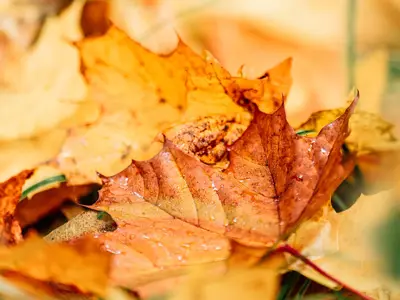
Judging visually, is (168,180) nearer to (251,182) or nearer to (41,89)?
(251,182)

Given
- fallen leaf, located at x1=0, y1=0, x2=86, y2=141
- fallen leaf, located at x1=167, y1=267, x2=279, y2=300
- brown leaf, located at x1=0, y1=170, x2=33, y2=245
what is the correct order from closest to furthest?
fallen leaf, located at x1=167, y1=267, x2=279, y2=300, brown leaf, located at x1=0, y1=170, x2=33, y2=245, fallen leaf, located at x1=0, y1=0, x2=86, y2=141

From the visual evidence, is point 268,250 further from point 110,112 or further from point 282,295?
point 110,112

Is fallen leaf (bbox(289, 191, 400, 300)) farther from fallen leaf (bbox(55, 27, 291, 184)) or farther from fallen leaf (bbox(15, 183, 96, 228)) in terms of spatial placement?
fallen leaf (bbox(15, 183, 96, 228))

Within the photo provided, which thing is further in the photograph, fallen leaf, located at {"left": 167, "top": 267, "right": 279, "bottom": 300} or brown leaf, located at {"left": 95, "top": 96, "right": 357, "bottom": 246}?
brown leaf, located at {"left": 95, "top": 96, "right": 357, "bottom": 246}

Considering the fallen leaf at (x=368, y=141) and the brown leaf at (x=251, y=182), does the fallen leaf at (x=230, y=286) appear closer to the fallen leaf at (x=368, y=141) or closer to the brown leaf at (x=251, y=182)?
the brown leaf at (x=251, y=182)

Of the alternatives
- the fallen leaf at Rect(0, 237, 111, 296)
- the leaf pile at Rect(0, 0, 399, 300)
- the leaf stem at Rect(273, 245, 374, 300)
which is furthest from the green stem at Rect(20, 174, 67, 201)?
the leaf stem at Rect(273, 245, 374, 300)

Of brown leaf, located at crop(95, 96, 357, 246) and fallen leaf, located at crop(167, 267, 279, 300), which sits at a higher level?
brown leaf, located at crop(95, 96, 357, 246)

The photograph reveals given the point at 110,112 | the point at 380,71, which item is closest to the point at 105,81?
the point at 110,112
